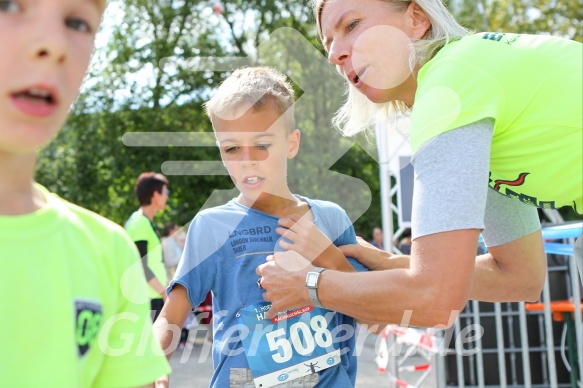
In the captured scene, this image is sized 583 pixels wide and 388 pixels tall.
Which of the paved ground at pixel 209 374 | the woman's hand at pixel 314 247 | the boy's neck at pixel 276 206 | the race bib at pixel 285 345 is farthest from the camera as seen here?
the paved ground at pixel 209 374

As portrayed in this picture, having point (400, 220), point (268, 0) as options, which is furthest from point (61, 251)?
point (268, 0)

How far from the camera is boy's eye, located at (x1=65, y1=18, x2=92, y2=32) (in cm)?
95

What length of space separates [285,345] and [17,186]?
1.37 m

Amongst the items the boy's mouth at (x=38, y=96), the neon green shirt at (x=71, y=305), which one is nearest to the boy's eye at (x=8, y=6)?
the boy's mouth at (x=38, y=96)

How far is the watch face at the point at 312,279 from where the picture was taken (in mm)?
1914

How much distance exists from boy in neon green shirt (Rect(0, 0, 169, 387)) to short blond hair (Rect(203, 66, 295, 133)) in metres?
1.36

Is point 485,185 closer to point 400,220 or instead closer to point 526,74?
point 526,74

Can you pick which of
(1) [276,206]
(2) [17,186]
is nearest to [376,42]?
(1) [276,206]

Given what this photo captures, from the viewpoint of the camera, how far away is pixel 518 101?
1.65 meters

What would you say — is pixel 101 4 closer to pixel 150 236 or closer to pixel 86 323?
pixel 86 323

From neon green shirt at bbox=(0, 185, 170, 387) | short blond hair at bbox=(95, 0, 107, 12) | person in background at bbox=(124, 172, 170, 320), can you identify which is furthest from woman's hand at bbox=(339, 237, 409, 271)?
person in background at bbox=(124, 172, 170, 320)

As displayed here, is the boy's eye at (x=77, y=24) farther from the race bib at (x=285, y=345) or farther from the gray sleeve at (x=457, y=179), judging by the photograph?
the race bib at (x=285, y=345)

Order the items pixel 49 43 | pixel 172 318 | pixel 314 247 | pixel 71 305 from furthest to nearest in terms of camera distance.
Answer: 1. pixel 172 318
2. pixel 314 247
3. pixel 71 305
4. pixel 49 43

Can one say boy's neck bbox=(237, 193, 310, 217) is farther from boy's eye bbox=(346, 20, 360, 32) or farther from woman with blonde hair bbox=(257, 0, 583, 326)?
boy's eye bbox=(346, 20, 360, 32)
